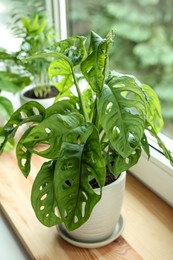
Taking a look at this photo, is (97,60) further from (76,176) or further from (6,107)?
(6,107)

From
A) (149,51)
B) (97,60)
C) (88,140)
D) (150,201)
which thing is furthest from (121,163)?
(149,51)

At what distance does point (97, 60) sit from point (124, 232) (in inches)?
19.8

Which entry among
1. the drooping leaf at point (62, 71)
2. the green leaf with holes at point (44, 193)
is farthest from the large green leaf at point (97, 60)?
the green leaf with holes at point (44, 193)

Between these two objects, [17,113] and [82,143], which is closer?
[82,143]

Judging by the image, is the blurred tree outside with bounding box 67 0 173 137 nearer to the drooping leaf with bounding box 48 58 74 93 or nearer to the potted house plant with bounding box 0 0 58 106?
the potted house plant with bounding box 0 0 58 106

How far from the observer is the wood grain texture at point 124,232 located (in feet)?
3.16

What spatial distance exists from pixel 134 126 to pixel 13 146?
75 centimetres

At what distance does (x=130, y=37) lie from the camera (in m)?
1.28

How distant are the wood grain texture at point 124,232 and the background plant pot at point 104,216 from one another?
0.14 feet

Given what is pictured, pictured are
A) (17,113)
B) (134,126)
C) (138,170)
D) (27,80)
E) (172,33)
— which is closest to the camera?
(134,126)

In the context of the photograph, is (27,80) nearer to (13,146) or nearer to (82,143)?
(13,146)

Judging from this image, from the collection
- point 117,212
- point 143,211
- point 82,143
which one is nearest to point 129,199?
point 143,211

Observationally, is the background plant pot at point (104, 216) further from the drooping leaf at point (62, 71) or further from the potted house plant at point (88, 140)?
the drooping leaf at point (62, 71)

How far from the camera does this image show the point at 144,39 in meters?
1.23
